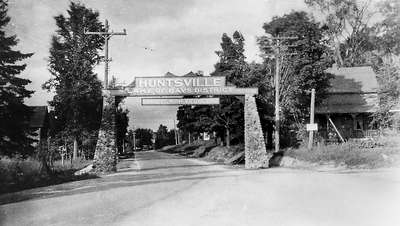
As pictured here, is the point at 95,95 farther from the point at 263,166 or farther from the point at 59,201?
the point at 59,201

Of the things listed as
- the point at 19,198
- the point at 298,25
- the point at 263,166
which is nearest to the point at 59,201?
the point at 19,198

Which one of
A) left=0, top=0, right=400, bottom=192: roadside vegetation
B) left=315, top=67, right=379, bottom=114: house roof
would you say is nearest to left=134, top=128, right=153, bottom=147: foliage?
left=0, top=0, right=400, bottom=192: roadside vegetation

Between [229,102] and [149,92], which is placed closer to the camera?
[149,92]

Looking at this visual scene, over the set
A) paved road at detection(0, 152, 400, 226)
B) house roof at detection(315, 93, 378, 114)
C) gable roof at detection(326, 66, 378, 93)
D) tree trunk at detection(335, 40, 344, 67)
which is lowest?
paved road at detection(0, 152, 400, 226)

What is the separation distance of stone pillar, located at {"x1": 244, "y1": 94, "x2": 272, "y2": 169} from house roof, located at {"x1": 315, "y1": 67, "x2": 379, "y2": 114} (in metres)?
15.0

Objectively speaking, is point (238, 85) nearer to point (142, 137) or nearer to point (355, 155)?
point (355, 155)

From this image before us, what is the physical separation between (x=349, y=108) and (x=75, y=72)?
2541cm

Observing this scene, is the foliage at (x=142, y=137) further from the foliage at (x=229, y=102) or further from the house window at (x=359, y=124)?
the house window at (x=359, y=124)

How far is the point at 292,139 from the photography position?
3484 cm

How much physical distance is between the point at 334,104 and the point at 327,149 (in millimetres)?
16307

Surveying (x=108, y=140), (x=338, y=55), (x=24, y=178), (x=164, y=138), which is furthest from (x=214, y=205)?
(x=164, y=138)

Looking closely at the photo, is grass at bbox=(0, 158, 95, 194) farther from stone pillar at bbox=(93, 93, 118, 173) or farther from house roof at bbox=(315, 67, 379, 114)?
house roof at bbox=(315, 67, 379, 114)

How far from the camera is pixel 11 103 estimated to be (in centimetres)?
3033

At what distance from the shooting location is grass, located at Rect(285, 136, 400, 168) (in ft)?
71.2
